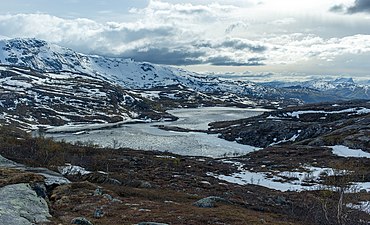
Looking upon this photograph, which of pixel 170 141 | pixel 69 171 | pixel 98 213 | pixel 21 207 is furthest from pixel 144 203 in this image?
pixel 170 141

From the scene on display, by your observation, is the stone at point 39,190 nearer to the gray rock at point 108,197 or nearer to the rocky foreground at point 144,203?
the rocky foreground at point 144,203

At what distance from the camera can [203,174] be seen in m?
67.4

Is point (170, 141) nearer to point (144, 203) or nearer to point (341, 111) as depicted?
point (341, 111)

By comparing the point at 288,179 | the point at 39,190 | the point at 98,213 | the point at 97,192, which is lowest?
the point at 288,179

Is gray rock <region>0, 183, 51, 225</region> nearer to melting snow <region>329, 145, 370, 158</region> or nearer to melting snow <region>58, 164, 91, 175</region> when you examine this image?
melting snow <region>58, 164, 91, 175</region>

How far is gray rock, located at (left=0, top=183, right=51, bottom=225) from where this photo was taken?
70.3 ft

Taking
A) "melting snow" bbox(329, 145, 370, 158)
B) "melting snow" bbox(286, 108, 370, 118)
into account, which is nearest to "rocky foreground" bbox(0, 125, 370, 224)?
"melting snow" bbox(329, 145, 370, 158)

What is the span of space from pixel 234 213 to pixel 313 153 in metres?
67.5

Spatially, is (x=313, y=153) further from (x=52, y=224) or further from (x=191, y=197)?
(x=52, y=224)

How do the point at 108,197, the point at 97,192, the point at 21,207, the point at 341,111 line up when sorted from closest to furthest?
1. the point at 21,207
2. the point at 108,197
3. the point at 97,192
4. the point at 341,111

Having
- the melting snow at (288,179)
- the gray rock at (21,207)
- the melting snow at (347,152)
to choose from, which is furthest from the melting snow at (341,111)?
the gray rock at (21,207)

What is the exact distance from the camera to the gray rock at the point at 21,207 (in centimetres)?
2141

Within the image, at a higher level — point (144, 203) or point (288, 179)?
point (144, 203)

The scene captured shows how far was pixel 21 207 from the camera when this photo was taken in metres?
24.3
